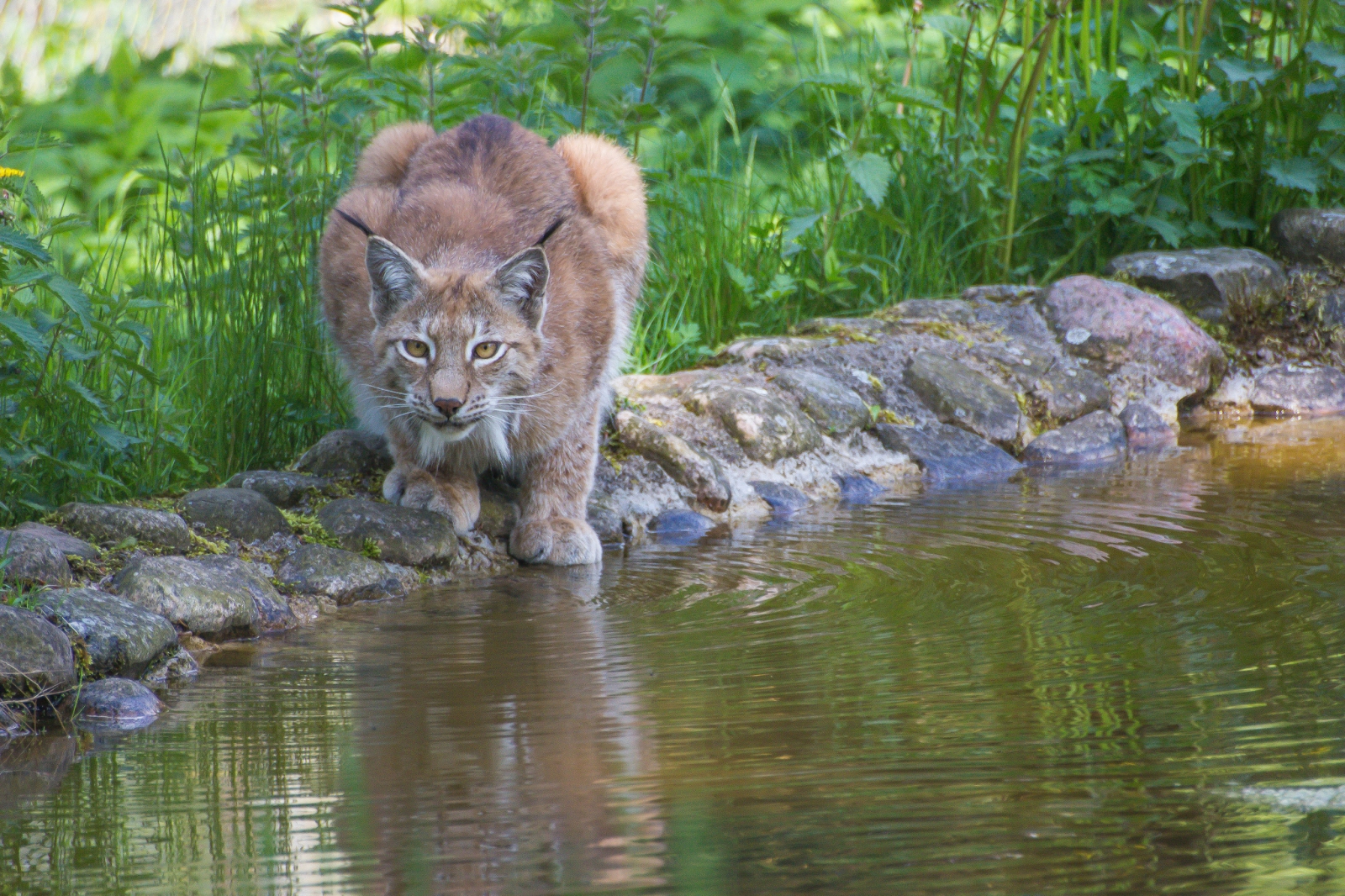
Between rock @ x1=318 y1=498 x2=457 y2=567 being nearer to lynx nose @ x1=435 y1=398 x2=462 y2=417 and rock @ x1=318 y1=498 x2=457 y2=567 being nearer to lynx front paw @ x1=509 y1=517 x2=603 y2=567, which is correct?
lynx front paw @ x1=509 y1=517 x2=603 y2=567

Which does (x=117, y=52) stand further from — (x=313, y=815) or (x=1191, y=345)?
(x=313, y=815)

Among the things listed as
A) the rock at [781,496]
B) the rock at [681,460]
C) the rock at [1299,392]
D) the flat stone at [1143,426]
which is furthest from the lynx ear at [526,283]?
the rock at [1299,392]

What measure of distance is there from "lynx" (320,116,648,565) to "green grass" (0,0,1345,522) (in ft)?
1.70

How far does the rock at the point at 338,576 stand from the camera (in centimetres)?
388

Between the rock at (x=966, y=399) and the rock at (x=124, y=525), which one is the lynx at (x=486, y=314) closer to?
the rock at (x=124, y=525)

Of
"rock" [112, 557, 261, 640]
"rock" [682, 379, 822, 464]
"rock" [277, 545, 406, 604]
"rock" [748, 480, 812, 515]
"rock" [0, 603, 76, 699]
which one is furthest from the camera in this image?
"rock" [682, 379, 822, 464]

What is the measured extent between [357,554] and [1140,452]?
3.51 meters

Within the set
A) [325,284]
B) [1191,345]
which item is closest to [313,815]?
[325,284]

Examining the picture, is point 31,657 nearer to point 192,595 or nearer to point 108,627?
point 108,627

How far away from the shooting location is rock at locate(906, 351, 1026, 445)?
5852mm

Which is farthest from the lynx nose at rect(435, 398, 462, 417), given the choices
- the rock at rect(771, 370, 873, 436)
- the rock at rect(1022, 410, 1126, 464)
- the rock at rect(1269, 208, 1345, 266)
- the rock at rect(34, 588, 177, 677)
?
the rock at rect(1269, 208, 1345, 266)

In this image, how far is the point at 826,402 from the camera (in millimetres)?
5609

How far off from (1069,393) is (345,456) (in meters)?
3.26

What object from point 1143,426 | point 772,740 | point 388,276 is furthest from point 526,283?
point 1143,426
